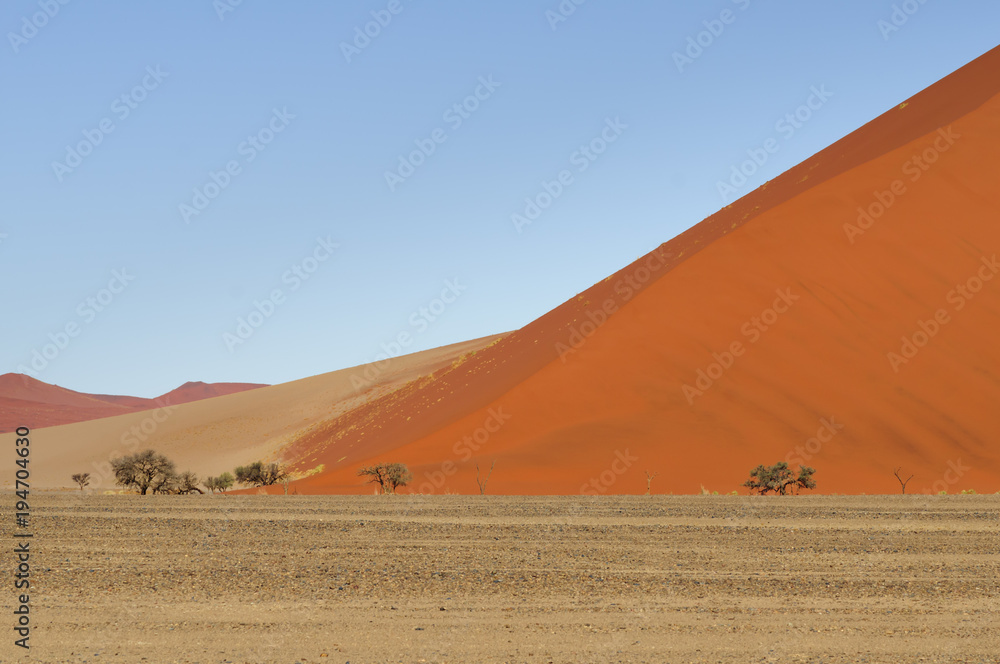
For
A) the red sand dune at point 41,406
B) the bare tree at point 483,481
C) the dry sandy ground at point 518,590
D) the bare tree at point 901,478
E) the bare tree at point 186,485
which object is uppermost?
the red sand dune at point 41,406

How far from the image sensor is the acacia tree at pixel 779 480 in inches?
1019

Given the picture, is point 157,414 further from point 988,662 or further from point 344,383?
point 988,662

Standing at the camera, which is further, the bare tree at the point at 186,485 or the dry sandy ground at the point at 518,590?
the bare tree at the point at 186,485

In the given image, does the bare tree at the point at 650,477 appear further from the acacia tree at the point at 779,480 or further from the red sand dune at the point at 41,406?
the red sand dune at the point at 41,406

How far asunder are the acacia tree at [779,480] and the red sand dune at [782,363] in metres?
1.11

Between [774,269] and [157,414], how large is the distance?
67.0 m

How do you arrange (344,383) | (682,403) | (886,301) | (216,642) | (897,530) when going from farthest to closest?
(344,383)
(886,301)
(682,403)
(897,530)
(216,642)

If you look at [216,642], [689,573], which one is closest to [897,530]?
[689,573]

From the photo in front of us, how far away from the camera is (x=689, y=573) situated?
33.6ft

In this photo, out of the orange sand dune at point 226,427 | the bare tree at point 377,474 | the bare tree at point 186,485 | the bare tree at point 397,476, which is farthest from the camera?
the orange sand dune at point 226,427

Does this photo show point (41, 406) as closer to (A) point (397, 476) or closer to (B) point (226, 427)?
(B) point (226, 427)

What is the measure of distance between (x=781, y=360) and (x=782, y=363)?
143 mm


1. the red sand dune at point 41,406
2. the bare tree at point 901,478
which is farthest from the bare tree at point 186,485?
the red sand dune at point 41,406

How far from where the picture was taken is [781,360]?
1277 inches
